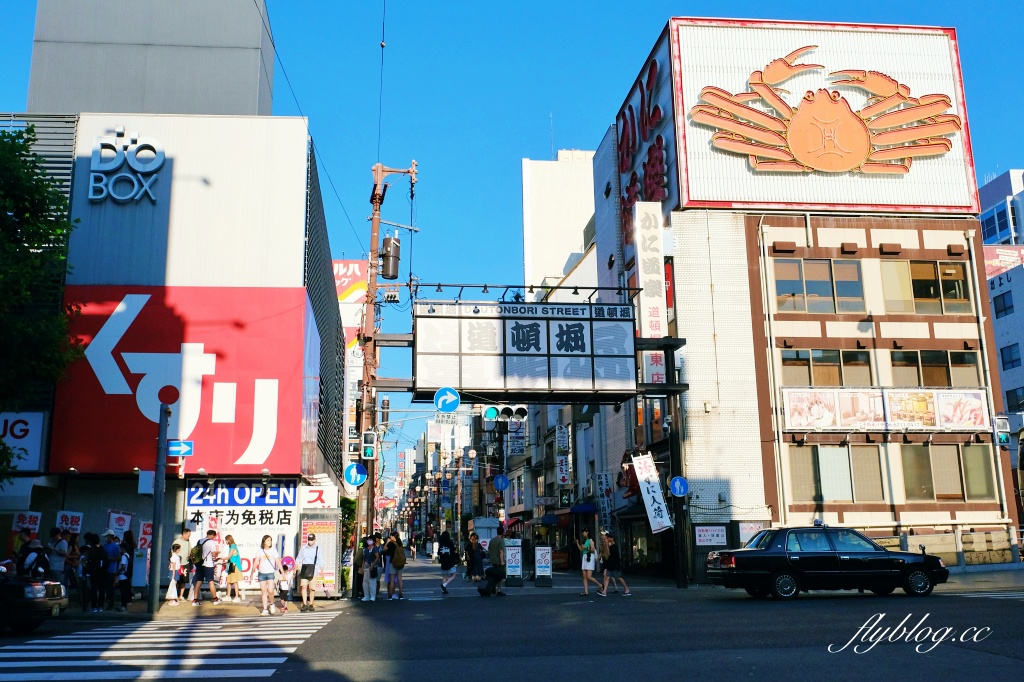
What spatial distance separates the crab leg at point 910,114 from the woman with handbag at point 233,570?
27382mm

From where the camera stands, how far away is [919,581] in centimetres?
1991

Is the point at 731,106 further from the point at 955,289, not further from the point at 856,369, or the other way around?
the point at 955,289

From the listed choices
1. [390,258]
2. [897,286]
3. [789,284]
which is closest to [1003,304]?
[897,286]

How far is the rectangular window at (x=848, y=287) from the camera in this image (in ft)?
111

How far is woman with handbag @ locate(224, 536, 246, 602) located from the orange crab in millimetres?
22100

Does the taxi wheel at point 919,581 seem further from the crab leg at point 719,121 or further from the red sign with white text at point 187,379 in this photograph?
the crab leg at point 719,121

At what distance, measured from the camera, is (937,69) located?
35.6 meters

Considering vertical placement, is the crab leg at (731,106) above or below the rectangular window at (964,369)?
above

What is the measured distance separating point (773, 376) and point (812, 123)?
991 cm

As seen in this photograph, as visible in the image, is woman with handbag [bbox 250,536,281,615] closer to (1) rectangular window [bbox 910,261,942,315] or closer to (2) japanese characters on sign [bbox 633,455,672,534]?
(2) japanese characters on sign [bbox 633,455,672,534]

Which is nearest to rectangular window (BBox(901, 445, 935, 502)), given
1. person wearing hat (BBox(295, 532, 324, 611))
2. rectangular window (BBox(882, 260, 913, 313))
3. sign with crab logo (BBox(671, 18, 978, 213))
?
rectangular window (BBox(882, 260, 913, 313))

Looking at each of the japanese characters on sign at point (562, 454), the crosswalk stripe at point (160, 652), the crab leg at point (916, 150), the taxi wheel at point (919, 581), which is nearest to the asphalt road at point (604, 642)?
the crosswalk stripe at point (160, 652)

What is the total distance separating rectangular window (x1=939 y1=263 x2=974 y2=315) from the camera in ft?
113

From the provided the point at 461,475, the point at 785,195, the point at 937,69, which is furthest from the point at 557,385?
the point at 461,475
